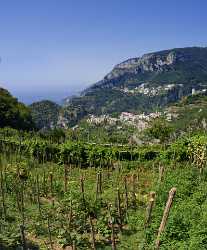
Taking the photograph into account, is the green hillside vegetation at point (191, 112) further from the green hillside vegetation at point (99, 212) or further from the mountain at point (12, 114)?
the green hillside vegetation at point (99, 212)

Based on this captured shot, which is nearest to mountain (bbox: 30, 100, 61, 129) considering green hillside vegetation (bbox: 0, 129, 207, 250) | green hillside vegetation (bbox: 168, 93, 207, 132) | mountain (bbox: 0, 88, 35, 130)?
green hillside vegetation (bbox: 168, 93, 207, 132)

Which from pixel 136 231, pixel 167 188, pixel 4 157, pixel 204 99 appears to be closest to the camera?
pixel 136 231

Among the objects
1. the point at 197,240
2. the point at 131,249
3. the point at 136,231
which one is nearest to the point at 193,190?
the point at 136,231

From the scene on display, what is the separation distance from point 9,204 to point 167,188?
5.78 m

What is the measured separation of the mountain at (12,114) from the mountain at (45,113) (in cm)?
10429

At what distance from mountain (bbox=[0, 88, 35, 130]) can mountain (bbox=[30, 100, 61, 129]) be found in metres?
104

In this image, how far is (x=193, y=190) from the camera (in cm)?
1631

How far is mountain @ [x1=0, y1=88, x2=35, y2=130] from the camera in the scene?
4591cm

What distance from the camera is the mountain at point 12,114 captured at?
45906mm

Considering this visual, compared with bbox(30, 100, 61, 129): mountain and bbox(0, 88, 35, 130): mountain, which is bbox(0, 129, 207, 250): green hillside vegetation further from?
bbox(30, 100, 61, 129): mountain

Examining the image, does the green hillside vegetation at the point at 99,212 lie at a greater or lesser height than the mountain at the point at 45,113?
greater

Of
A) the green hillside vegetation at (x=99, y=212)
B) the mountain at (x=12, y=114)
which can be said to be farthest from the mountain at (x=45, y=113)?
the green hillside vegetation at (x=99, y=212)

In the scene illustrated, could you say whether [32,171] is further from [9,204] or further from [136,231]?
[136,231]

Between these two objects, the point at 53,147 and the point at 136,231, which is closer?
the point at 136,231
